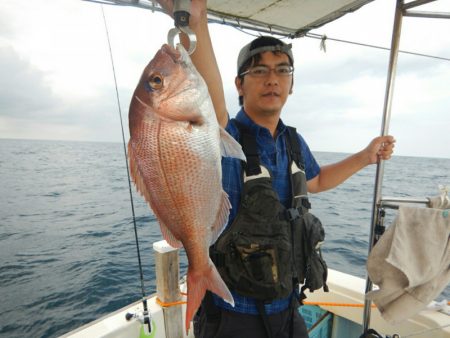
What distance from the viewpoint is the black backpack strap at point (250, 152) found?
158 centimetres

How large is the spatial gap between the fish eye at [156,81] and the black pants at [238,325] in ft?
4.02

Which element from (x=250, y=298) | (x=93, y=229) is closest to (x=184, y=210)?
(x=250, y=298)

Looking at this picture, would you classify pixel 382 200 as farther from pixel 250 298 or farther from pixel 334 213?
pixel 334 213

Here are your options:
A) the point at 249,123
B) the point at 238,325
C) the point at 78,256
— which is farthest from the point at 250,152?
the point at 78,256

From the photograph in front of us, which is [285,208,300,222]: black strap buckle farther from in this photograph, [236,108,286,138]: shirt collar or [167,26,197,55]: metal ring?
[167,26,197,55]: metal ring

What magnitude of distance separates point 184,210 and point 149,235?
356 inches

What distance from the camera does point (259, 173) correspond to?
1.57m

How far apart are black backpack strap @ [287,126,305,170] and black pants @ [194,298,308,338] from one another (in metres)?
0.91

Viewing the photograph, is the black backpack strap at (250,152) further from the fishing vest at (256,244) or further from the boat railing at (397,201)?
the boat railing at (397,201)

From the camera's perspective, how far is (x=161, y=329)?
287cm

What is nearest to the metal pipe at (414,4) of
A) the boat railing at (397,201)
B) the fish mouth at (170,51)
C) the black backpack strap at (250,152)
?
the boat railing at (397,201)

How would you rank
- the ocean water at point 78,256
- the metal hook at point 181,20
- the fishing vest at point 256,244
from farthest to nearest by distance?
the ocean water at point 78,256 < the fishing vest at point 256,244 < the metal hook at point 181,20

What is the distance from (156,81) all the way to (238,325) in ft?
4.37

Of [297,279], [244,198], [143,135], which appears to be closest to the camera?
[143,135]
